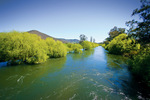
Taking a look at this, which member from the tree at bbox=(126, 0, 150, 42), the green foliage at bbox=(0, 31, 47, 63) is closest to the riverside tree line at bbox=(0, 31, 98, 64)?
the green foliage at bbox=(0, 31, 47, 63)

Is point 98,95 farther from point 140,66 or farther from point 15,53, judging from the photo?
point 15,53

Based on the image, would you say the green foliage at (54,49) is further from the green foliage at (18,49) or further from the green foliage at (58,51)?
the green foliage at (18,49)

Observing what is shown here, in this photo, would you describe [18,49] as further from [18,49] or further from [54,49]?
[54,49]

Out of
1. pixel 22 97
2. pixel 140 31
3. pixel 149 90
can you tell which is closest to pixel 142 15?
pixel 140 31

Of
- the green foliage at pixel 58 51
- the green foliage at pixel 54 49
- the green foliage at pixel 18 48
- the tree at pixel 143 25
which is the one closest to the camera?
the tree at pixel 143 25

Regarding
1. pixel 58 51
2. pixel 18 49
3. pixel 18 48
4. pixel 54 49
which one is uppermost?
pixel 18 48

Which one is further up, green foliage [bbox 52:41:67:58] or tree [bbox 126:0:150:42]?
tree [bbox 126:0:150:42]

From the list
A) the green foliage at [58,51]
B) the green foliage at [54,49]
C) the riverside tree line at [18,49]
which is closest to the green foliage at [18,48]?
the riverside tree line at [18,49]

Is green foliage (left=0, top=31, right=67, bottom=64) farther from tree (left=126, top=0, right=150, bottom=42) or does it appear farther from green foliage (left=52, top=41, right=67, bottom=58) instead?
tree (left=126, top=0, right=150, bottom=42)

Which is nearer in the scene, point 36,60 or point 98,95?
point 98,95

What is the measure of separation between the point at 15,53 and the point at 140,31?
2441cm

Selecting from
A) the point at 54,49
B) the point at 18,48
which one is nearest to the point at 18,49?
the point at 18,48

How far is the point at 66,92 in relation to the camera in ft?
27.4

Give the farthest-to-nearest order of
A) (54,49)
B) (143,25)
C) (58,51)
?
(58,51) < (54,49) < (143,25)
